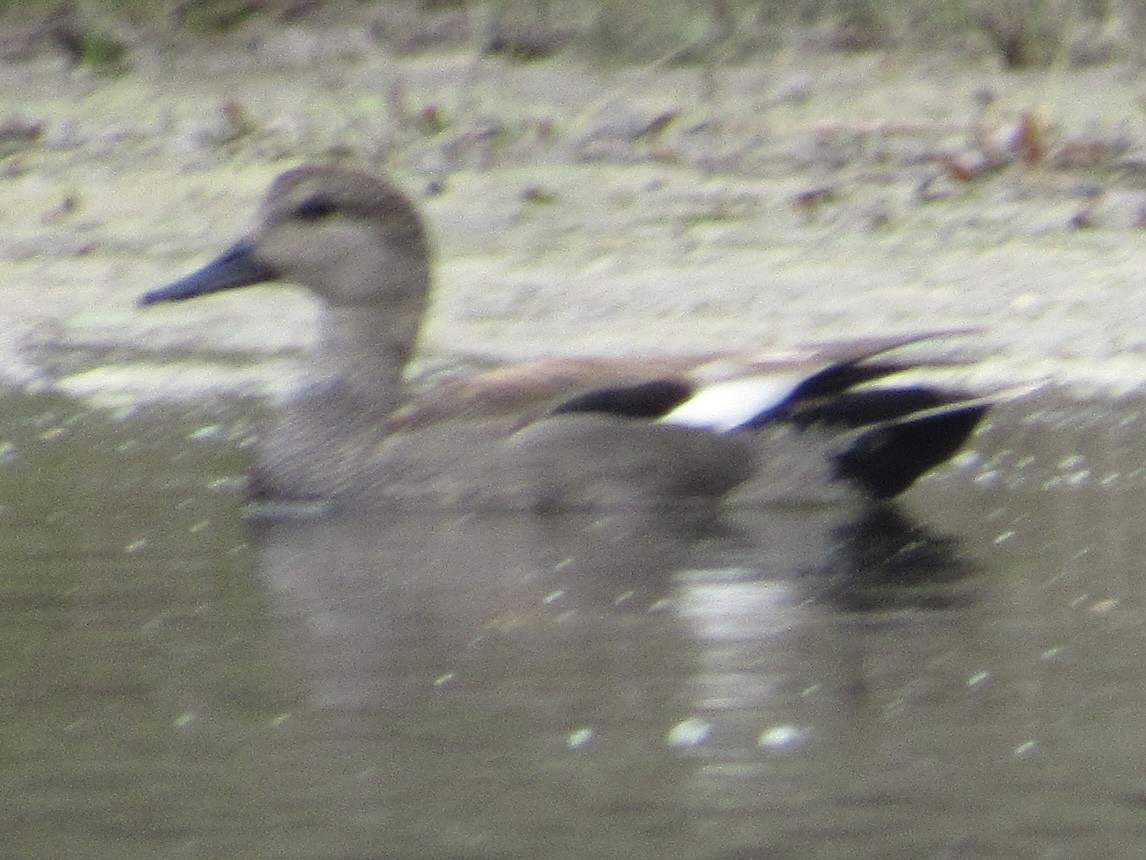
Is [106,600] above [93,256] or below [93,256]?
above

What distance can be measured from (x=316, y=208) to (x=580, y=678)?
282 centimetres

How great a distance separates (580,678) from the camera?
14.2 ft

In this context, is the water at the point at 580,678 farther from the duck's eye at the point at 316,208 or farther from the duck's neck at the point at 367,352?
the duck's eye at the point at 316,208

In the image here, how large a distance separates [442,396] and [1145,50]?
636 centimetres

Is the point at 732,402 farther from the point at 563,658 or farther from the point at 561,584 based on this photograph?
the point at 563,658

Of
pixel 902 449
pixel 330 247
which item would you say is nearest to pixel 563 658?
pixel 902 449

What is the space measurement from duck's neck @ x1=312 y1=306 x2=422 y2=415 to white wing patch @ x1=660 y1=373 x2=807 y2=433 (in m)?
0.74

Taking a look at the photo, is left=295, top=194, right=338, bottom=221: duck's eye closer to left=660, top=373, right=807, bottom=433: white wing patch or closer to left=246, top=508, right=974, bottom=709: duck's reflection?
left=246, top=508, right=974, bottom=709: duck's reflection

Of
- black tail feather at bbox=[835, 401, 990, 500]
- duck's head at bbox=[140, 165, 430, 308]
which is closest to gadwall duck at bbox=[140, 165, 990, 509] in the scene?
black tail feather at bbox=[835, 401, 990, 500]

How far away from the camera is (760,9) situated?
12914 mm

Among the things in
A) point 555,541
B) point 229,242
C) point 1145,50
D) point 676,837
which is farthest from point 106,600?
point 1145,50

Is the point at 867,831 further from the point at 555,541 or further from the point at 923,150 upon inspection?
the point at 923,150

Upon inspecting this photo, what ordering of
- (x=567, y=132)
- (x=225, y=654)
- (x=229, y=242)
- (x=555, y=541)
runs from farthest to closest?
(x=567, y=132)
(x=229, y=242)
(x=555, y=541)
(x=225, y=654)

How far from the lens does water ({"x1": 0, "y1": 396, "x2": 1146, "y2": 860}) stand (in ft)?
11.4
